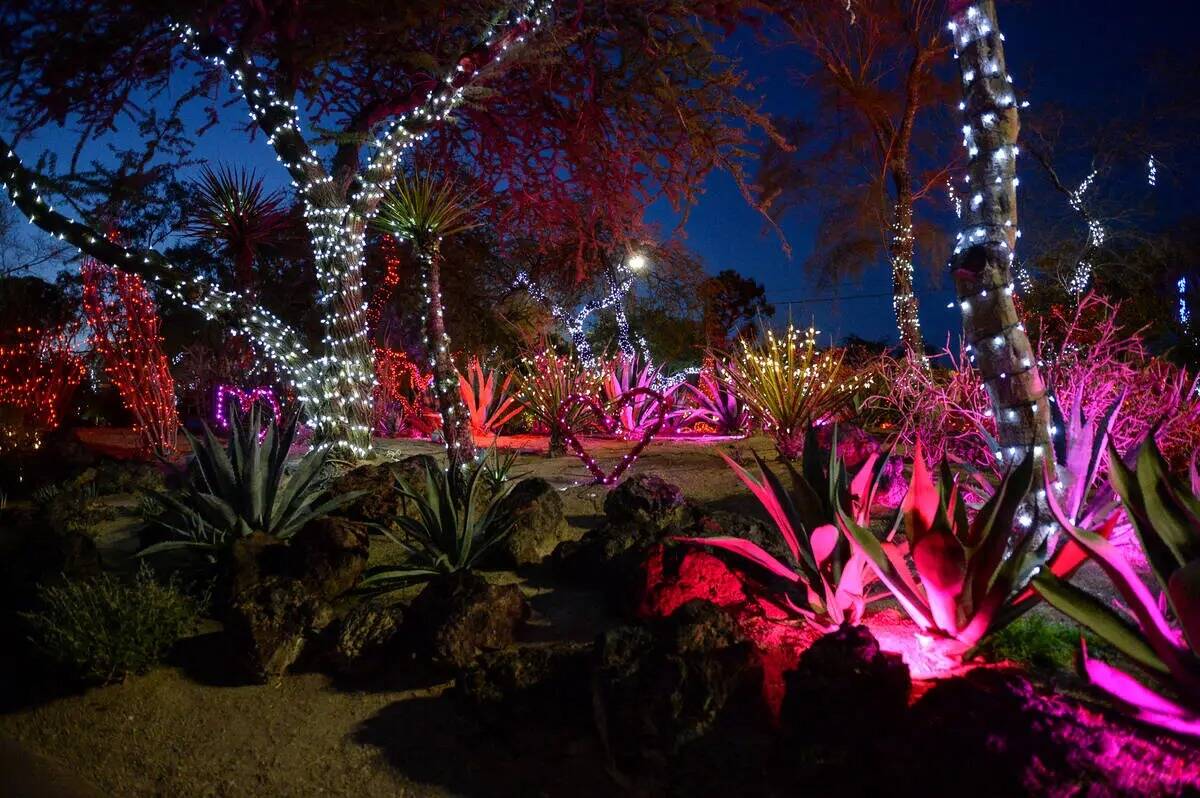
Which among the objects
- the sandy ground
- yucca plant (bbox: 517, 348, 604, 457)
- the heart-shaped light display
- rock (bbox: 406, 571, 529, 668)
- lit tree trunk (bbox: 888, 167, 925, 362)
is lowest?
the sandy ground

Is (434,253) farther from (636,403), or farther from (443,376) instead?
(636,403)

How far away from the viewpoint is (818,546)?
3.26 metres

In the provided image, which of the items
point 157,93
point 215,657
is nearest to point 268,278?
point 157,93

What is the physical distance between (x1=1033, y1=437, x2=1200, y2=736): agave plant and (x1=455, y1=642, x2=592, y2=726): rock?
63.7 inches

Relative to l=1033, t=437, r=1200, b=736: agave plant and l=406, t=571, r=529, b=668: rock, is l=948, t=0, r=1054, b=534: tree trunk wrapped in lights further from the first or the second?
l=406, t=571, r=529, b=668: rock

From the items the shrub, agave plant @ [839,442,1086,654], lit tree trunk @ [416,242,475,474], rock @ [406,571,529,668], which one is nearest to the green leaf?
agave plant @ [839,442,1086,654]

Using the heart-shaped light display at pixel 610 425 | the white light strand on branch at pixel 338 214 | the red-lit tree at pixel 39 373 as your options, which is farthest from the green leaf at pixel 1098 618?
the red-lit tree at pixel 39 373

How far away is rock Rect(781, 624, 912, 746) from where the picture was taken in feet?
8.09

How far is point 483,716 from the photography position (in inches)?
115

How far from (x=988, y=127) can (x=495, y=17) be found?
6600 mm

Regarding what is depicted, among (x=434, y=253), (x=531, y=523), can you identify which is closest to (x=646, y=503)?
(x=531, y=523)

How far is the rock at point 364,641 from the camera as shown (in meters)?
3.54

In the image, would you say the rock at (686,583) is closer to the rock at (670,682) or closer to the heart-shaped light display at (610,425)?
the rock at (670,682)

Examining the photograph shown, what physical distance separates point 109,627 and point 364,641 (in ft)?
4.15
